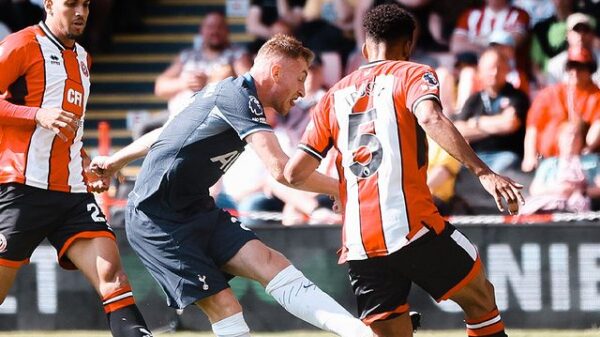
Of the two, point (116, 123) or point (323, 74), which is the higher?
point (323, 74)

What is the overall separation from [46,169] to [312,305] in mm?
1745

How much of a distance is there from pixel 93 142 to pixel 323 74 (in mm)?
3169

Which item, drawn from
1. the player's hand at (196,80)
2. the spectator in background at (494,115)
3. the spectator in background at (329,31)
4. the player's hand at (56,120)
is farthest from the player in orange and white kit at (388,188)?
the spectator in background at (329,31)

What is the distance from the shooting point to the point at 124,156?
6.95 m

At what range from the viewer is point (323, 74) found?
1250 centimetres

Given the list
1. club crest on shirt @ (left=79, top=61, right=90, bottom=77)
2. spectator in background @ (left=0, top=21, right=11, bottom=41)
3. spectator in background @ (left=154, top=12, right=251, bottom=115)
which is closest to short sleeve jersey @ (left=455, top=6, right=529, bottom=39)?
spectator in background @ (left=154, top=12, right=251, bottom=115)

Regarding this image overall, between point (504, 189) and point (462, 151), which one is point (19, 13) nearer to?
point (462, 151)

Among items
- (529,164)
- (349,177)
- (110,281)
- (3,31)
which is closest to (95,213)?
(110,281)

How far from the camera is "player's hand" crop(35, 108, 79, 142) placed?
6602 millimetres

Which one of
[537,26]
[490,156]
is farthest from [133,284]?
[537,26]

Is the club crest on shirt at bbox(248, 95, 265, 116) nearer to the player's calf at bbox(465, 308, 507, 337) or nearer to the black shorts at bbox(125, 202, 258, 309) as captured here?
the black shorts at bbox(125, 202, 258, 309)

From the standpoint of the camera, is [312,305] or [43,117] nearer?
[312,305]

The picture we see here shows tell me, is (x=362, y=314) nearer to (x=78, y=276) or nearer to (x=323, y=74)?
(x=78, y=276)

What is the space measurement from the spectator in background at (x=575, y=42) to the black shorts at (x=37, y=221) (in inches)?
218
